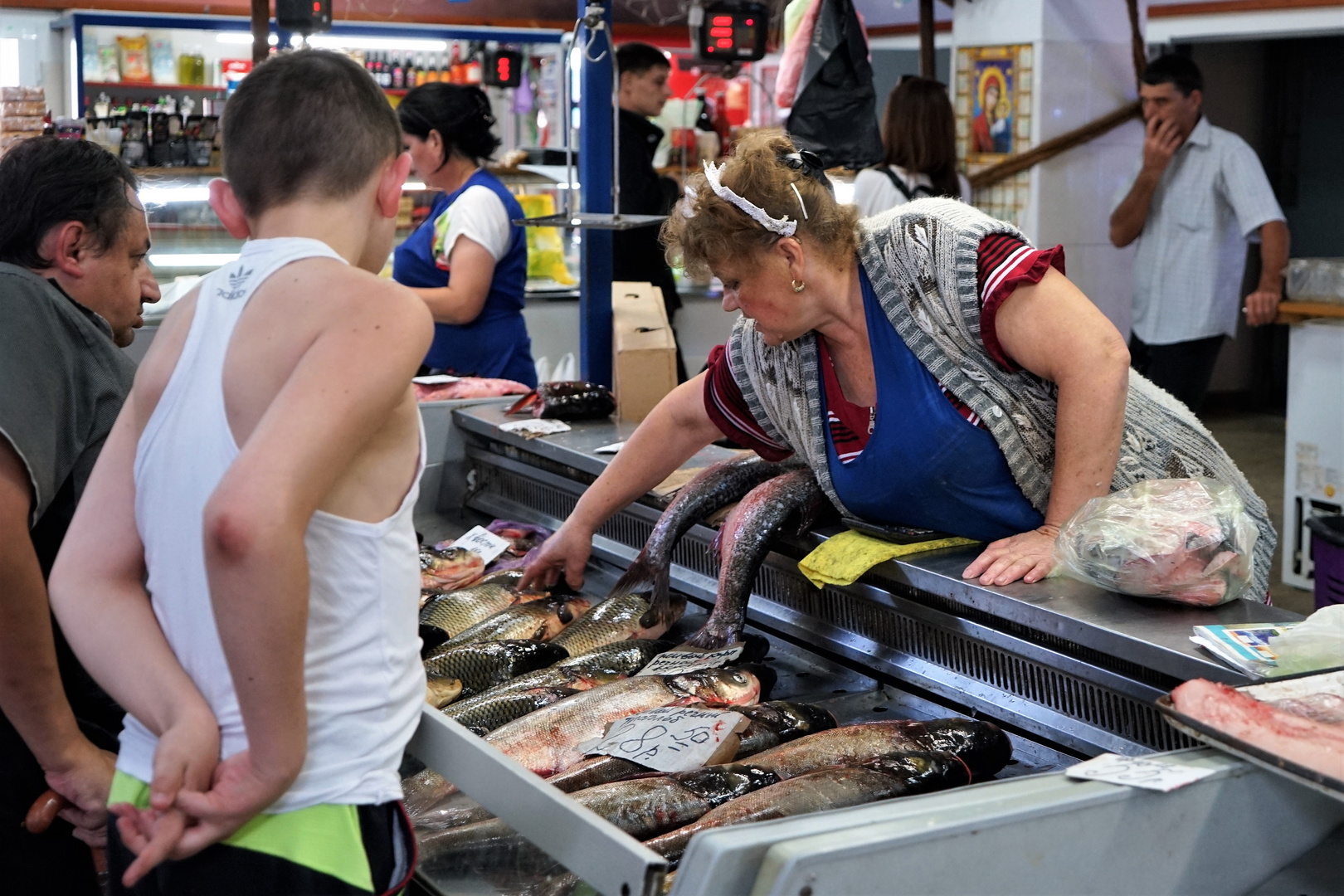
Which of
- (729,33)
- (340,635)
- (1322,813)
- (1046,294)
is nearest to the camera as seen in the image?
(340,635)

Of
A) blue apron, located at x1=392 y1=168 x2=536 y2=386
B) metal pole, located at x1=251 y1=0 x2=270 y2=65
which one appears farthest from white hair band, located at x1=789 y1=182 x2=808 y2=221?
metal pole, located at x1=251 y1=0 x2=270 y2=65

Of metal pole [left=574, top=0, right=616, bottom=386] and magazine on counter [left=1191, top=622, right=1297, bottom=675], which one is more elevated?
metal pole [left=574, top=0, right=616, bottom=386]

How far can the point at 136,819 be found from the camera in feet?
4.54

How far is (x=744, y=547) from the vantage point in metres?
2.61

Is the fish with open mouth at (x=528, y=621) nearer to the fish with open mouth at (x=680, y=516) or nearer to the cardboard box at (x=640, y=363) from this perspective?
the fish with open mouth at (x=680, y=516)

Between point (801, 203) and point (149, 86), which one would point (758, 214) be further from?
point (149, 86)

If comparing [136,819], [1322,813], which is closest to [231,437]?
[136,819]

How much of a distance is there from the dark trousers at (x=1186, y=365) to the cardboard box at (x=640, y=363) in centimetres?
331

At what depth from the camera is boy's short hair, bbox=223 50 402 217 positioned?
1342mm

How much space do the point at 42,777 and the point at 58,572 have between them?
0.87m

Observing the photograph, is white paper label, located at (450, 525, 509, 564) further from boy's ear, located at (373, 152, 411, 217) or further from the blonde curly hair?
boy's ear, located at (373, 152, 411, 217)

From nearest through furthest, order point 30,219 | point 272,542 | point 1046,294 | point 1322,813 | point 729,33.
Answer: point 272,542, point 1322,813, point 30,219, point 1046,294, point 729,33

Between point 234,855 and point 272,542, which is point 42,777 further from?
point 272,542

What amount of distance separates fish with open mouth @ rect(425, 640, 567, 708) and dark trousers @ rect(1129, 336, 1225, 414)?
476 cm
